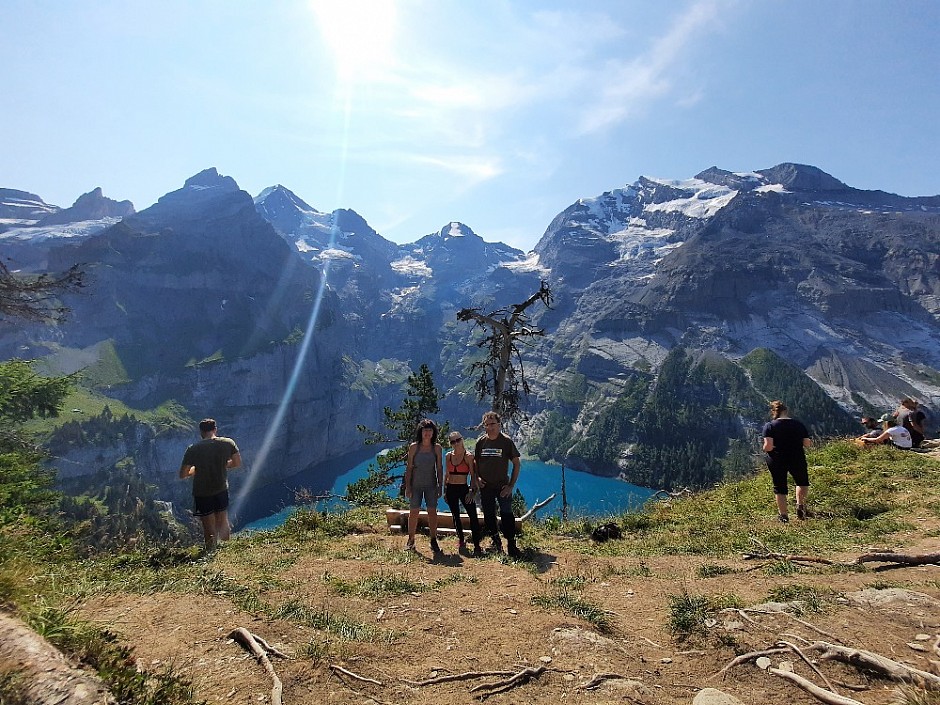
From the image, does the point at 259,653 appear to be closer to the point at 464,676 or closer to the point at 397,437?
the point at 464,676

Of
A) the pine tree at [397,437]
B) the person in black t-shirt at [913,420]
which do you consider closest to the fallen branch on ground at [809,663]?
the pine tree at [397,437]

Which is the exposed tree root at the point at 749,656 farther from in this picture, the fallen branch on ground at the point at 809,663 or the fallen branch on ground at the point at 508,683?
the fallen branch on ground at the point at 508,683

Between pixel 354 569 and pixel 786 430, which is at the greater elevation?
pixel 786 430

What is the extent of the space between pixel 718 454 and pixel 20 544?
200m

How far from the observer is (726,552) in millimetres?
9109

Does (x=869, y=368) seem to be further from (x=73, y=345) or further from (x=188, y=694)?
(x=73, y=345)

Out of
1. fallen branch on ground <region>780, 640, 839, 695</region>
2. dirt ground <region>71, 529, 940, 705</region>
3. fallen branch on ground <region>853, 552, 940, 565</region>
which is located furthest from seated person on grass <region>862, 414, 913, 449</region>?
fallen branch on ground <region>780, 640, 839, 695</region>

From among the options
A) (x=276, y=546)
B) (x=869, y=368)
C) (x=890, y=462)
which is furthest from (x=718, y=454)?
(x=276, y=546)

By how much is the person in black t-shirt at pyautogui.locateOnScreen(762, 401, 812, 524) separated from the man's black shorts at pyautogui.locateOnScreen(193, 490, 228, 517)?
13540 mm

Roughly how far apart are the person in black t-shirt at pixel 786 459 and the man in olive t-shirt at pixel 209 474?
13.1 metres

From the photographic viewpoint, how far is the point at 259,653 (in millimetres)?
4664

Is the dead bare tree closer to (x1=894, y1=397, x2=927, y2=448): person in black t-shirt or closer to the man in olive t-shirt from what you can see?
the man in olive t-shirt

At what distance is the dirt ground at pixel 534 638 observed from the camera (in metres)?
4.29

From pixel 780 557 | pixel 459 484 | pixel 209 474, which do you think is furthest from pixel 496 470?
pixel 209 474
